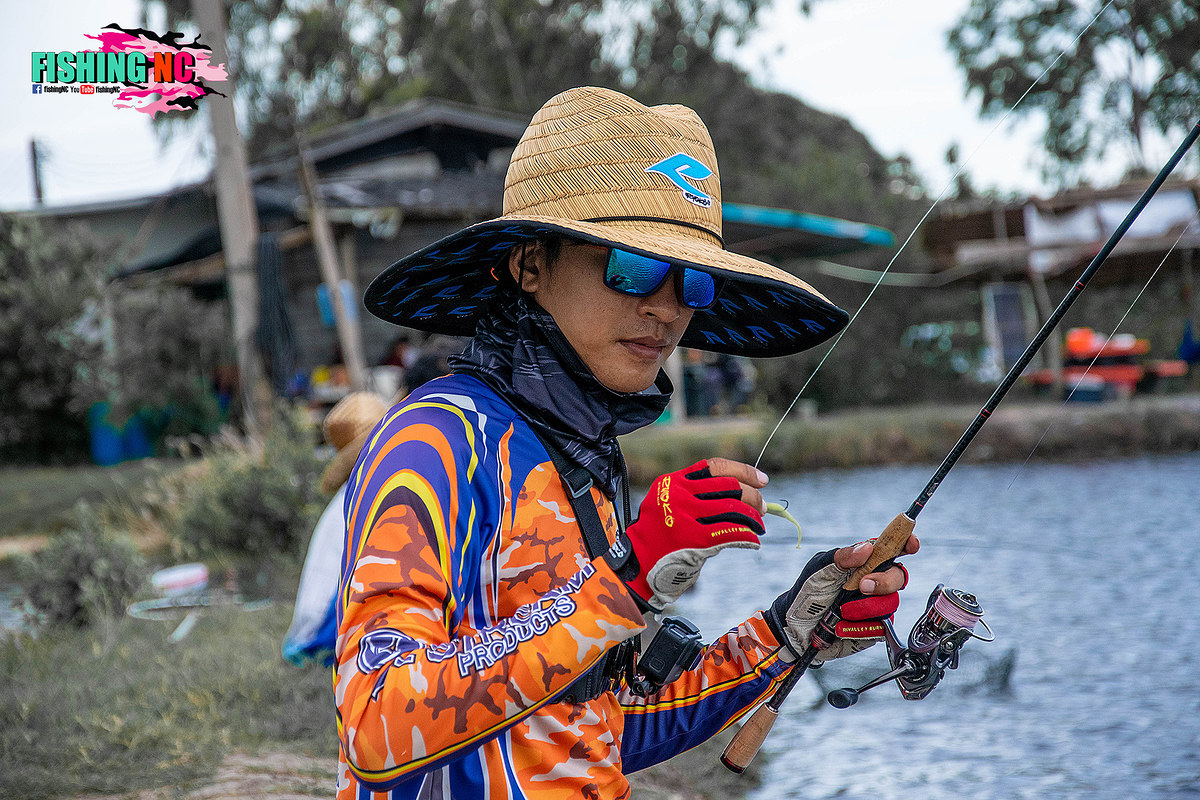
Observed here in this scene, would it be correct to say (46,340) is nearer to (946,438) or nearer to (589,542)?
(946,438)

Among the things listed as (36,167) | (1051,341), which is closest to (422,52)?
(36,167)

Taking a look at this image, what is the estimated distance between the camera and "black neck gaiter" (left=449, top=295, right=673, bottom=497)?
1572 mm

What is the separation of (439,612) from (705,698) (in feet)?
2.60

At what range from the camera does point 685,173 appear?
66.9 inches

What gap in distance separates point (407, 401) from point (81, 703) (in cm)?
346

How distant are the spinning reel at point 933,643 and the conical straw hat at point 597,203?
23.9 inches

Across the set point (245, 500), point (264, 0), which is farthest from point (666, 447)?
point (264, 0)

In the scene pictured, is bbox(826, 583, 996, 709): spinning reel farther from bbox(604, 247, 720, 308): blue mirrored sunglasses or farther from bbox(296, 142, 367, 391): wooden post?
bbox(296, 142, 367, 391): wooden post

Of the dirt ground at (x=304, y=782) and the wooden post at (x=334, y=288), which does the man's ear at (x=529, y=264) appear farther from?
the wooden post at (x=334, y=288)

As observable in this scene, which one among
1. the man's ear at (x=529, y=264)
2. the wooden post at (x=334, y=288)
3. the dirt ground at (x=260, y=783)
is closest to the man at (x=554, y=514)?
the man's ear at (x=529, y=264)

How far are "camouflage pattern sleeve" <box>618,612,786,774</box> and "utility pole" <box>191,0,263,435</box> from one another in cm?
854

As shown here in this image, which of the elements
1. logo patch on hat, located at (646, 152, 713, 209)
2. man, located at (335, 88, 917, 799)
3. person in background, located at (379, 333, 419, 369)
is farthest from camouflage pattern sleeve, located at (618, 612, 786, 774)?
person in background, located at (379, 333, 419, 369)

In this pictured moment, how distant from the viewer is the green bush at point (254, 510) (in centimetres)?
812

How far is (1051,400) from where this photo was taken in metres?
16.0
